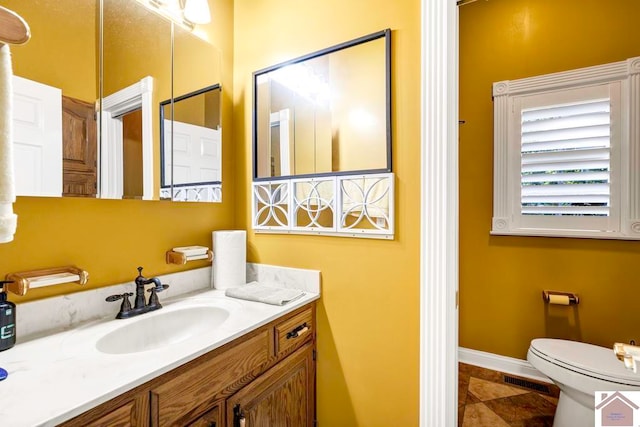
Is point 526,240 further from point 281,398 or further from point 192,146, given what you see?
point 192,146

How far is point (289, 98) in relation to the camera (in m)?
1.44

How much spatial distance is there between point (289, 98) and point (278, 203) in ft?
1.70

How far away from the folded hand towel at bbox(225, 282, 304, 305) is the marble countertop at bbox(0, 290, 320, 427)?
155 mm

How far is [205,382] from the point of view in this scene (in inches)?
33.7

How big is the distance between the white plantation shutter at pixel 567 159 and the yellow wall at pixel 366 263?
1.34 meters

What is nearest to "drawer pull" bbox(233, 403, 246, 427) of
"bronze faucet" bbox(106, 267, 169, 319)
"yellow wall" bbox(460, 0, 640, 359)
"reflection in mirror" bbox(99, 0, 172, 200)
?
"bronze faucet" bbox(106, 267, 169, 319)

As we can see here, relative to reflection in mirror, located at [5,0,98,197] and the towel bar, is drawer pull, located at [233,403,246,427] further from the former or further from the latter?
reflection in mirror, located at [5,0,98,197]

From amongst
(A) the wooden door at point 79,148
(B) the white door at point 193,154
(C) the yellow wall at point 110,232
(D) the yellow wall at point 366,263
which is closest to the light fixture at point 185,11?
(C) the yellow wall at point 110,232

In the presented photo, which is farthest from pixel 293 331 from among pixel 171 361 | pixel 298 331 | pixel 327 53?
pixel 327 53

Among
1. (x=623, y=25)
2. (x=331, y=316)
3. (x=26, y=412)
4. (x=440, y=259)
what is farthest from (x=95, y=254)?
(x=623, y=25)

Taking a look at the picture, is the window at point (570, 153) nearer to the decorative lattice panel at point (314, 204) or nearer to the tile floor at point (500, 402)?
the tile floor at point (500, 402)

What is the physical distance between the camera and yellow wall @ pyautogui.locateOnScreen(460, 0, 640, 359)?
1.79 meters

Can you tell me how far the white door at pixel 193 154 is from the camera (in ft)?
4.27

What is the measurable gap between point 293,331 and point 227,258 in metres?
0.49
